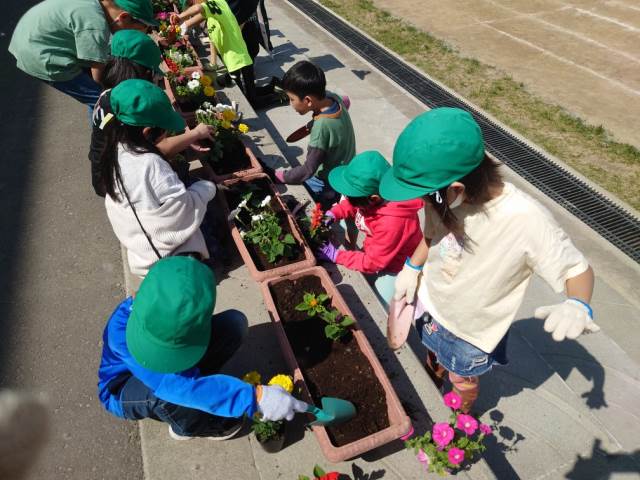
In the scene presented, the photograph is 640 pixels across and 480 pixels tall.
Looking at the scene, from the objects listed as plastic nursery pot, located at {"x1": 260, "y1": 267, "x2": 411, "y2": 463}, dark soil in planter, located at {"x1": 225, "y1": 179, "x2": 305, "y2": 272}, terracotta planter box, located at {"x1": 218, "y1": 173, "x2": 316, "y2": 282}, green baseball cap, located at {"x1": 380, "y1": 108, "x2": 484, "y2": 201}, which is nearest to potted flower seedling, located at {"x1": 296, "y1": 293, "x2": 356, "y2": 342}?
plastic nursery pot, located at {"x1": 260, "y1": 267, "x2": 411, "y2": 463}

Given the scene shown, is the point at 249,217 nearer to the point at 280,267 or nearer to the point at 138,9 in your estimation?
the point at 280,267

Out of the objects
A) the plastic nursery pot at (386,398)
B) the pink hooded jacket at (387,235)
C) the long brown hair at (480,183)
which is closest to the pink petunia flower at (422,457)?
the plastic nursery pot at (386,398)

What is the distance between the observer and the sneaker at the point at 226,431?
2.11 metres

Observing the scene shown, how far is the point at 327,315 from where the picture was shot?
2379mm

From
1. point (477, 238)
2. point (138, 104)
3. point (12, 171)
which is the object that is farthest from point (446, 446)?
point (12, 171)

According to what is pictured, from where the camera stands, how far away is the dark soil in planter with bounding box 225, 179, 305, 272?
2826mm

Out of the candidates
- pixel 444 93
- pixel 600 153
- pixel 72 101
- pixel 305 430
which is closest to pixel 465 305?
pixel 305 430

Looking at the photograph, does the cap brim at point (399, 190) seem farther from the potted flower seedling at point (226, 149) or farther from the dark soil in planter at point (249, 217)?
the potted flower seedling at point (226, 149)

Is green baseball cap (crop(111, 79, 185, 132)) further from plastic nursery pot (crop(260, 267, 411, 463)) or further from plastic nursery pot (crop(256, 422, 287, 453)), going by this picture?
plastic nursery pot (crop(256, 422, 287, 453))

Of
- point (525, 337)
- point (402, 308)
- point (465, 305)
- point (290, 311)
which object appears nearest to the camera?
point (465, 305)

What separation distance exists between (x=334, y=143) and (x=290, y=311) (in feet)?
3.75

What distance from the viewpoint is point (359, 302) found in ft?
9.41

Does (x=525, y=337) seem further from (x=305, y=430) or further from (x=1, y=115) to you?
(x=1, y=115)

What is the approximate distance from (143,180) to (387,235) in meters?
1.31
